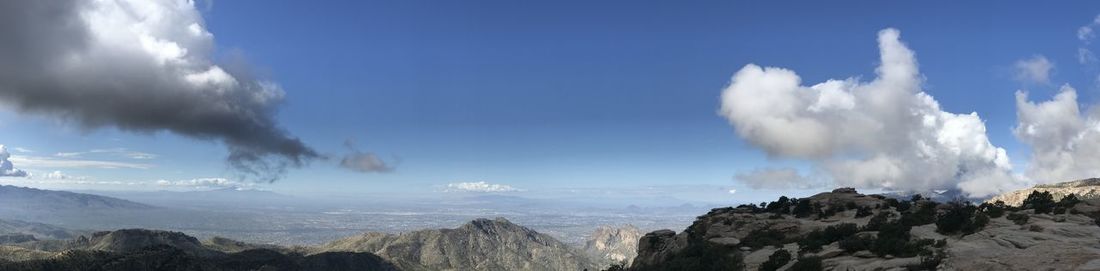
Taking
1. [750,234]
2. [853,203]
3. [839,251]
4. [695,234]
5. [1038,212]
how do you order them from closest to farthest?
[839,251], [1038,212], [750,234], [695,234], [853,203]

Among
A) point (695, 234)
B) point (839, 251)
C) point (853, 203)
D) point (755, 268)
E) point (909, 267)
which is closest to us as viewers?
point (909, 267)

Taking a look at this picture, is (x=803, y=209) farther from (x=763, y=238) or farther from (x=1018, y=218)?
(x=1018, y=218)

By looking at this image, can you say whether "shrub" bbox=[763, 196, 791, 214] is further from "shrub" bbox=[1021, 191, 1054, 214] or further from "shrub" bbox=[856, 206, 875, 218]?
"shrub" bbox=[1021, 191, 1054, 214]

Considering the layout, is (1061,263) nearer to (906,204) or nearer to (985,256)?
(985,256)

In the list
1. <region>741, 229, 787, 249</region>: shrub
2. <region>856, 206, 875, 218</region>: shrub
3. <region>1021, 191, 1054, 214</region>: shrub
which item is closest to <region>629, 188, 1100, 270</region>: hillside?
<region>856, 206, 875, 218</region>: shrub

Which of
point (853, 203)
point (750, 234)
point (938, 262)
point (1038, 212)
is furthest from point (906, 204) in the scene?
point (938, 262)

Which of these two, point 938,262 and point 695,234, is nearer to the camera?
point 938,262
